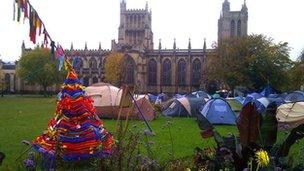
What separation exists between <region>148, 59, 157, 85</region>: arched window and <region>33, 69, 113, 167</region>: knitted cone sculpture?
73.4 m

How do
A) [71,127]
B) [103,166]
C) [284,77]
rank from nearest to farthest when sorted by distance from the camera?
[103,166] → [71,127] → [284,77]

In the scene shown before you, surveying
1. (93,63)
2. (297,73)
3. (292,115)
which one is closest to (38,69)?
(93,63)

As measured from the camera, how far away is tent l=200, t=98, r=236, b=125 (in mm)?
23312

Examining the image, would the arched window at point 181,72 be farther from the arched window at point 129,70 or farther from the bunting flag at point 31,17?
the bunting flag at point 31,17

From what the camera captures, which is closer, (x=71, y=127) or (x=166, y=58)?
(x=71, y=127)

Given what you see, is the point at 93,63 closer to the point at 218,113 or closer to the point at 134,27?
the point at 134,27

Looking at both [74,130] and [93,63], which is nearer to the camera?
[74,130]

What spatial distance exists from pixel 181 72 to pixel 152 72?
5.52m

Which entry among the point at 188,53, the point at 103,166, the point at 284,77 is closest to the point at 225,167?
the point at 103,166

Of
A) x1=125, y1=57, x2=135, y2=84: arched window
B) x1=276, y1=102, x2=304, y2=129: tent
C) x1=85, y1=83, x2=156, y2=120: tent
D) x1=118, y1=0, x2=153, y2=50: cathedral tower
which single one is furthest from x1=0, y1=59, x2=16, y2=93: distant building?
x1=276, y1=102, x2=304, y2=129: tent

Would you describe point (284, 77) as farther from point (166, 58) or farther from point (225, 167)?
point (225, 167)

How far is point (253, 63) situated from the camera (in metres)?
50.7

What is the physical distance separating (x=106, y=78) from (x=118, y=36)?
14.5 metres

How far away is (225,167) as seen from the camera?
650 cm
